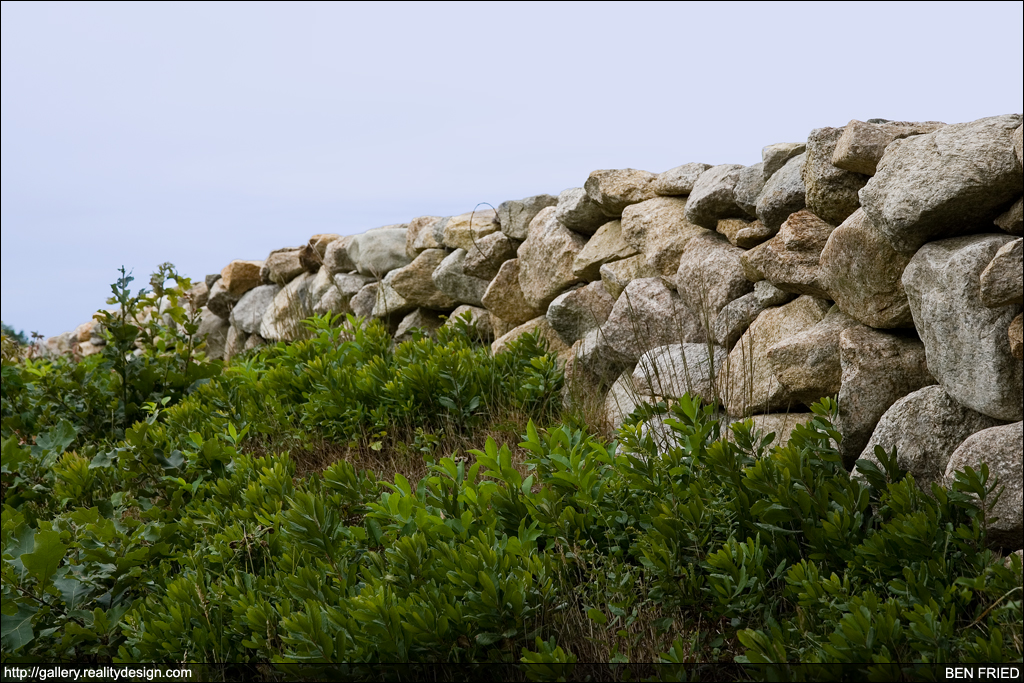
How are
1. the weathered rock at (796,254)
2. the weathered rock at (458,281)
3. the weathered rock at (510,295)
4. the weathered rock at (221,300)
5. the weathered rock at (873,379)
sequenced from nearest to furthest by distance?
the weathered rock at (873,379) < the weathered rock at (796,254) < the weathered rock at (510,295) < the weathered rock at (458,281) < the weathered rock at (221,300)

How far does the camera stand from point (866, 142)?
268cm

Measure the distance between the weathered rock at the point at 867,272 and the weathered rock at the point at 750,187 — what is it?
0.73 m

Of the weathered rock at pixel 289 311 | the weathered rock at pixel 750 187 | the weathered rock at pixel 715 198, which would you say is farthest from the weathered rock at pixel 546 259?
the weathered rock at pixel 289 311

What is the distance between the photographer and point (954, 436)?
7.75ft

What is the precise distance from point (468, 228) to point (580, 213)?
1274 millimetres

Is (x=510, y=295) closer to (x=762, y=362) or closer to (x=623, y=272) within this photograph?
(x=623, y=272)

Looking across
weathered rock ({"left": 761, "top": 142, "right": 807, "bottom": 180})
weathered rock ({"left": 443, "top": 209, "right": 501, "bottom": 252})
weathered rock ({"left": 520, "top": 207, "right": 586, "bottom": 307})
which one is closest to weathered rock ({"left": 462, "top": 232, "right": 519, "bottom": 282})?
weathered rock ({"left": 443, "top": 209, "right": 501, "bottom": 252})

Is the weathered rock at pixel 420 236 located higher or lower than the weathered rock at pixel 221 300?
higher

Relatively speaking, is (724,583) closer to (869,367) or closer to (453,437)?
(869,367)

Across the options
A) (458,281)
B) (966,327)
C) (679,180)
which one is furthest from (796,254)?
(458,281)

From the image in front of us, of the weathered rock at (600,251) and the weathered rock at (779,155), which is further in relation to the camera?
the weathered rock at (600,251)

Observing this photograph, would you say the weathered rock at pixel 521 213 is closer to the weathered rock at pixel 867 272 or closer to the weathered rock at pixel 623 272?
the weathered rock at pixel 623 272

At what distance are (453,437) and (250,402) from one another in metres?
1.67

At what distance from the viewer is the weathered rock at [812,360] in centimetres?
279
